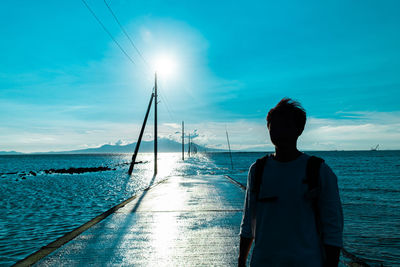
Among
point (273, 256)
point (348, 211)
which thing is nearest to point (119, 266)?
point (273, 256)

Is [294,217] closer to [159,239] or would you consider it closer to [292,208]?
[292,208]

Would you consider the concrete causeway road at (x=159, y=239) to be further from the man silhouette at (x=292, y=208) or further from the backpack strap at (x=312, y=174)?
the backpack strap at (x=312, y=174)

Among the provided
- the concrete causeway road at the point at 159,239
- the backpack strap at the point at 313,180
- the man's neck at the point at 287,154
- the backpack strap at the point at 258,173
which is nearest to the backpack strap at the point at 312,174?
the backpack strap at the point at 313,180

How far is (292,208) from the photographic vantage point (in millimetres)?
1880

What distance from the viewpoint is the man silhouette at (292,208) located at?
183 centimetres

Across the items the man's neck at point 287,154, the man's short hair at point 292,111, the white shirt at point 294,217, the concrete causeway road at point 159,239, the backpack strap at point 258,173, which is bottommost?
the concrete causeway road at point 159,239

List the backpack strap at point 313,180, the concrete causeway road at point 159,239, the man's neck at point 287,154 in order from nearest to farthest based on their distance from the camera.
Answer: the backpack strap at point 313,180 < the man's neck at point 287,154 < the concrete causeway road at point 159,239

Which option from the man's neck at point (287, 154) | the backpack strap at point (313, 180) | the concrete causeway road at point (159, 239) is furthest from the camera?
the concrete causeway road at point (159, 239)

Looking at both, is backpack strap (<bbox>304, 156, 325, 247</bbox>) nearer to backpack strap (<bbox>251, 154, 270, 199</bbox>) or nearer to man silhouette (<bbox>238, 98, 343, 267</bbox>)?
man silhouette (<bbox>238, 98, 343, 267</bbox>)

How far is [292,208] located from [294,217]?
0.06 m

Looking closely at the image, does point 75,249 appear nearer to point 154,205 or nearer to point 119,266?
point 119,266

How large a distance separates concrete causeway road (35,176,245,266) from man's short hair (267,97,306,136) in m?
3.19

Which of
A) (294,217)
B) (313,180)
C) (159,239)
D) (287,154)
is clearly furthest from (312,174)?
(159,239)

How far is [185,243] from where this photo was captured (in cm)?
545
